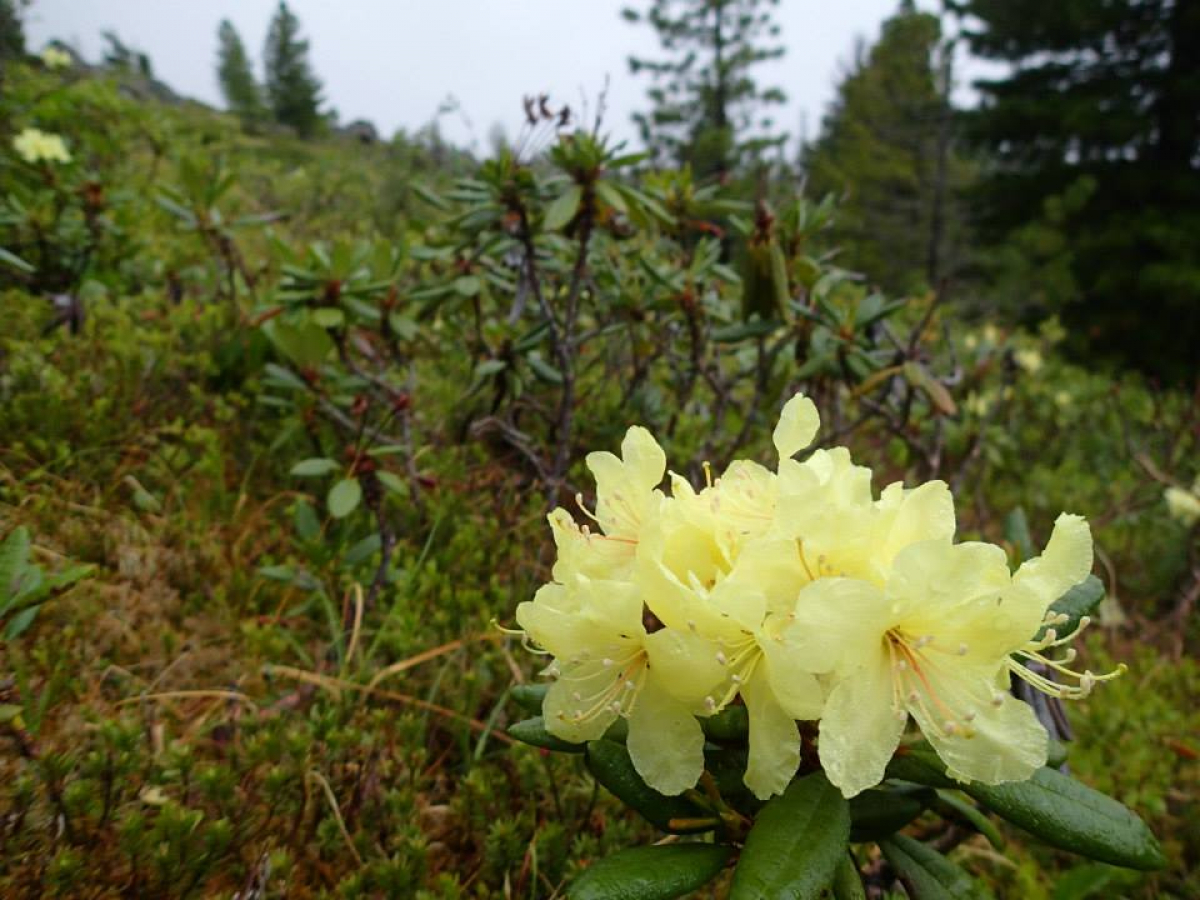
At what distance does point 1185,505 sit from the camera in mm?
3455

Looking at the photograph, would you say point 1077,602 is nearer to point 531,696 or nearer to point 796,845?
point 796,845

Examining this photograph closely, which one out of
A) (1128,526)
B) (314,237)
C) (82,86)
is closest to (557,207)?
(1128,526)

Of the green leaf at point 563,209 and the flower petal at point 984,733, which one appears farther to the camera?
the green leaf at point 563,209

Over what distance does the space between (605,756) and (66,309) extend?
3113 millimetres

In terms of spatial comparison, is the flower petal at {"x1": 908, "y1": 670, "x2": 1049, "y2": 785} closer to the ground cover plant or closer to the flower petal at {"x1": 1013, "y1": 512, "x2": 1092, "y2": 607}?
the ground cover plant

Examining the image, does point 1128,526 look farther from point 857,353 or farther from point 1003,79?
point 1003,79

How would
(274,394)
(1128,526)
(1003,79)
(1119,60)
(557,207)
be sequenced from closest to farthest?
1. (557,207)
2. (274,394)
3. (1128,526)
4. (1119,60)
5. (1003,79)

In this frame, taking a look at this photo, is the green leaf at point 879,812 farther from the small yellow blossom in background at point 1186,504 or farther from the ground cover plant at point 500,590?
the small yellow blossom in background at point 1186,504

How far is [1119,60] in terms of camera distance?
10648 millimetres

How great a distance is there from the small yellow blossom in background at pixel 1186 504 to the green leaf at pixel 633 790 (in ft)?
10.9

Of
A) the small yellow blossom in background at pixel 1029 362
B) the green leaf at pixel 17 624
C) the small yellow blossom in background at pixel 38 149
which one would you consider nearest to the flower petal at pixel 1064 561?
the green leaf at pixel 17 624

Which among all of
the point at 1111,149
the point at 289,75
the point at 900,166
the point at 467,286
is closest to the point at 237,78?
the point at 289,75

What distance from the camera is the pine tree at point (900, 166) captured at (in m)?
18.0

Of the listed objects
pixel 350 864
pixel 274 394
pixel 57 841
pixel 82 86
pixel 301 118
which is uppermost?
pixel 301 118
